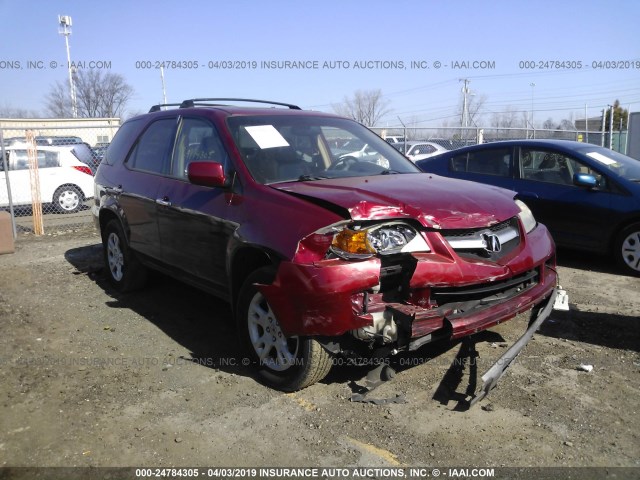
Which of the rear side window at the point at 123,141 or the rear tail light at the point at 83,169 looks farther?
A: the rear tail light at the point at 83,169

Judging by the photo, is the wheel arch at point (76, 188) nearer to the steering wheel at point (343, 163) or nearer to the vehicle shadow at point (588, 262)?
the steering wheel at point (343, 163)

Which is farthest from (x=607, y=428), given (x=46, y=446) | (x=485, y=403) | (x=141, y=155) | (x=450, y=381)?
(x=141, y=155)

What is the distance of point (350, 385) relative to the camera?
3662 millimetres

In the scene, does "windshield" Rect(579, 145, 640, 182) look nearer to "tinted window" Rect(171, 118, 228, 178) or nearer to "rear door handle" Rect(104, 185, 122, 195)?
"tinted window" Rect(171, 118, 228, 178)

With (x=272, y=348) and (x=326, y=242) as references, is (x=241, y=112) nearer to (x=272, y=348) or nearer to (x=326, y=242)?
(x=326, y=242)

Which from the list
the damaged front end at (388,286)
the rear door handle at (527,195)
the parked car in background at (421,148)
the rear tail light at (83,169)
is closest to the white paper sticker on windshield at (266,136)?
the damaged front end at (388,286)

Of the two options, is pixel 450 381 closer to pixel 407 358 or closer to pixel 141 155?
pixel 407 358

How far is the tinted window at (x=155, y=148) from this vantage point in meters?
4.94

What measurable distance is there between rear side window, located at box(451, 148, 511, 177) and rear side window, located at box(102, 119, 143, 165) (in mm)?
4373

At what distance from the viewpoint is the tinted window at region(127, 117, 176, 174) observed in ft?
16.2

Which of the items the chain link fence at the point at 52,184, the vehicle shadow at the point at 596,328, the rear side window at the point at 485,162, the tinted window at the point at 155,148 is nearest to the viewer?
the vehicle shadow at the point at 596,328

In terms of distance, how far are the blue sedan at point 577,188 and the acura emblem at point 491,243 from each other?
3.58 meters

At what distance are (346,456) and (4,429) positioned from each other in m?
2.08

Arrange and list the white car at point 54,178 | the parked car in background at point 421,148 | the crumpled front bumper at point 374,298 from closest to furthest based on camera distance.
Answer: the crumpled front bumper at point 374,298 → the white car at point 54,178 → the parked car in background at point 421,148
